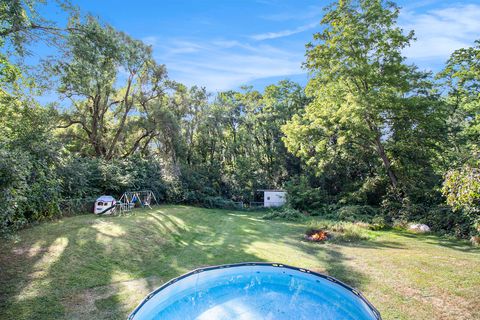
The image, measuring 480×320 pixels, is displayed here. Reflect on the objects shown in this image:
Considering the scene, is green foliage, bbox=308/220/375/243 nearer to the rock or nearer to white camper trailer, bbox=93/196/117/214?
the rock

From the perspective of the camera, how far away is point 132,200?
15.0 meters

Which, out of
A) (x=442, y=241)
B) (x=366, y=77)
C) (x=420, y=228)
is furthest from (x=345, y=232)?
Answer: (x=366, y=77)

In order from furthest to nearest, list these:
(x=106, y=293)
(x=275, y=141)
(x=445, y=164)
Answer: (x=275, y=141) → (x=445, y=164) → (x=106, y=293)

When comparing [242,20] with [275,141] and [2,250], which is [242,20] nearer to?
[2,250]

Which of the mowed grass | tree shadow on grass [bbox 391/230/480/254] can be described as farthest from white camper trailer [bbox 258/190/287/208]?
the mowed grass

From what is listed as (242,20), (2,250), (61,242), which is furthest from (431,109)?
(2,250)

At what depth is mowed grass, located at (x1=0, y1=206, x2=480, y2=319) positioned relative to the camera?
4984 mm

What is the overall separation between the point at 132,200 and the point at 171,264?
335 inches

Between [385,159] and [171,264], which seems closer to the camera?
[171,264]

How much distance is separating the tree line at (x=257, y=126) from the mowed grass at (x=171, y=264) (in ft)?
3.87

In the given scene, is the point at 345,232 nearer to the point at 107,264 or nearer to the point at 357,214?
the point at 357,214

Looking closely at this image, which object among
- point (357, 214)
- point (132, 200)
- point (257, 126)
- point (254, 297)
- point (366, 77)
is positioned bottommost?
point (254, 297)

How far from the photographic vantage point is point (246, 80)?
104ft

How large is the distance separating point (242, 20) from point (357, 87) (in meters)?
8.02
